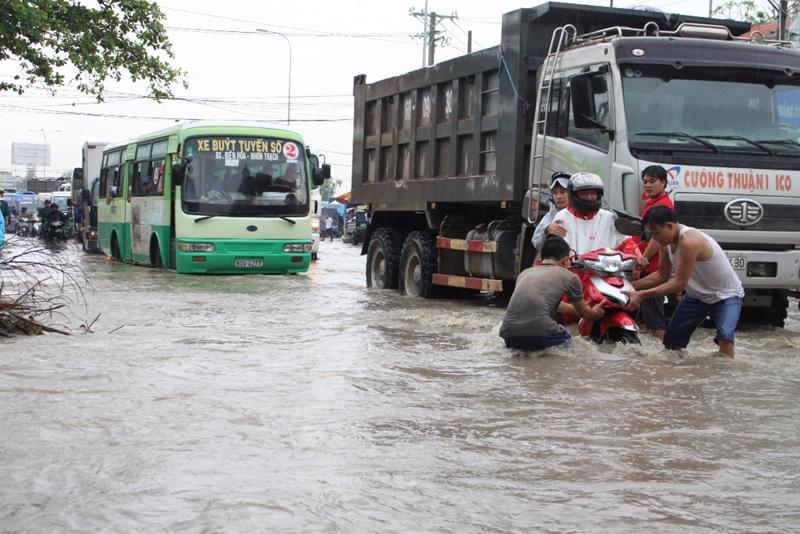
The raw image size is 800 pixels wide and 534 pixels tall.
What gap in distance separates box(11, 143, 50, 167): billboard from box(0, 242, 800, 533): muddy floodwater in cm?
12969

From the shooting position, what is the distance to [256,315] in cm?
1294

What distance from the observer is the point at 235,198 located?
749 inches

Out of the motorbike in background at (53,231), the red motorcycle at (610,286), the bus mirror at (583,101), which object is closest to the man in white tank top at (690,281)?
the red motorcycle at (610,286)

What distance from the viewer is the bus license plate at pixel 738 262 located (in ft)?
35.8

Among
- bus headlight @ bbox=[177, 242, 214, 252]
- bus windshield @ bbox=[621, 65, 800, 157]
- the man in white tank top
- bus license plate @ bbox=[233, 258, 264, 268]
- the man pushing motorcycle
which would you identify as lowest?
bus license plate @ bbox=[233, 258, 264, 268]

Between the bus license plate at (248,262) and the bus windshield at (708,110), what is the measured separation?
952 centimetres

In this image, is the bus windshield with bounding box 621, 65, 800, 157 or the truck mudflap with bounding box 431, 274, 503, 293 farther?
the truck mudflap with bounding box 431, 274, 503, 293

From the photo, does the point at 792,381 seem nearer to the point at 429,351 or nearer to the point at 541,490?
the point at 429,351

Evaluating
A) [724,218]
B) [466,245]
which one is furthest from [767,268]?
[466,245]

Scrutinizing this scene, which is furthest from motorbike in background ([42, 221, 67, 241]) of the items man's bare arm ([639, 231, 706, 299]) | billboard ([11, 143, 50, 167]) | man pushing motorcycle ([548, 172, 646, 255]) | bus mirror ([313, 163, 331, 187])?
billboard ([11, 143, 50, 167])

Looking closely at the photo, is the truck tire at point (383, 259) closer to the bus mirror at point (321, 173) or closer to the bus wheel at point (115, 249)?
the bus mirror at point (321, 173)

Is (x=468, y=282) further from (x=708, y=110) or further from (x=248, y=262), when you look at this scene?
(x=248, y=262)

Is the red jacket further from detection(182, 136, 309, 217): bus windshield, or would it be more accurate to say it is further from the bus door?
the bus door

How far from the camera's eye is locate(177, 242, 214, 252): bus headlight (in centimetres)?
1877
